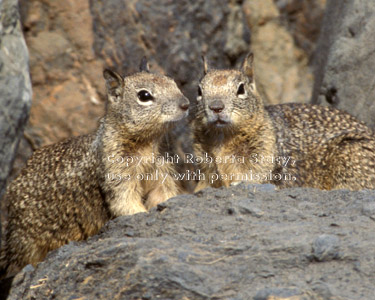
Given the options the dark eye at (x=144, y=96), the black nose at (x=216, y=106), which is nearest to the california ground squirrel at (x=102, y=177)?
the dark eye at (x=144, y=96)

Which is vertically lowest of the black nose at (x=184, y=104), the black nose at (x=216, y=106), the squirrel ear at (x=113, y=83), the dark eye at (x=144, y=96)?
A: the black nose at (x=216, y=106)

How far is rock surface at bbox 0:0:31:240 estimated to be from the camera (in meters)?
4.93

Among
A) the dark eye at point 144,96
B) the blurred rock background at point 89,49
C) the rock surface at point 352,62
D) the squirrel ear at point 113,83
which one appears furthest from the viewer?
the blurred rock background at point 89,49

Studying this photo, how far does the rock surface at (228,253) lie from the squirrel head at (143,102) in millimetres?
1036

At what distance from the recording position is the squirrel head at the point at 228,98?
6668 mm

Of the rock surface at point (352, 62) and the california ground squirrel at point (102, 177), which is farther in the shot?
the rock surface at point (352, 62)

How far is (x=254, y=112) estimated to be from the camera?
703 centimetres

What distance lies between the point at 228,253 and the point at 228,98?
2282mm

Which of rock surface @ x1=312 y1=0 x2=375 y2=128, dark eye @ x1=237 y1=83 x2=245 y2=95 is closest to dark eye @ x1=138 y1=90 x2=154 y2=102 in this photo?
dark eye @ x1=237 y1=83 x2=245 y2=95

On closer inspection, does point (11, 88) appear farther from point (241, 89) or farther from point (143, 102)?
point (241, 89)

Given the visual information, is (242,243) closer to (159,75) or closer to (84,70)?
(159,75)

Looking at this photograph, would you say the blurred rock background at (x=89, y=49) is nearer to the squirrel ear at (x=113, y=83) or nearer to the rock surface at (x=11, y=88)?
the squirrel ear at (x=113, y=83)

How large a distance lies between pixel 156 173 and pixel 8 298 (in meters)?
1.91

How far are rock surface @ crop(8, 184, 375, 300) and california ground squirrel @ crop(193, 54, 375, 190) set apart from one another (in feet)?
3.31
